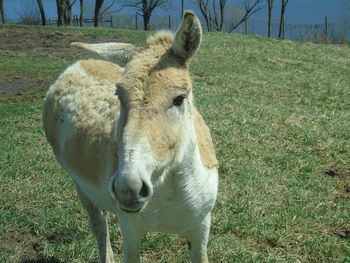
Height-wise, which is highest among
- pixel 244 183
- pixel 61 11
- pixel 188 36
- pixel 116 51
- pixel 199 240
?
pixel 61 11

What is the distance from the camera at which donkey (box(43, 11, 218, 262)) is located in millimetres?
2576

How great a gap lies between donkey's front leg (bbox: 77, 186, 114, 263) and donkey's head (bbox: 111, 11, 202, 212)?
160cm

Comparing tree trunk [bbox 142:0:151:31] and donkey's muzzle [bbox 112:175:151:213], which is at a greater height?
tree trunk [bbox 142:0:151:31]

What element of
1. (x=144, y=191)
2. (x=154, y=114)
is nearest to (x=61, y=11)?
(x=154, y=114)

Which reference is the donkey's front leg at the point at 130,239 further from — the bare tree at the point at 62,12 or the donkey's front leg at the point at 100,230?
the bare tree at the point at 62,12

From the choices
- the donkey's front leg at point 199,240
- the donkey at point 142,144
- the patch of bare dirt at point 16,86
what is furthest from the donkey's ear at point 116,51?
the patch of bare dirt at point 16,86

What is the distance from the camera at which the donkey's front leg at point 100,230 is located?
433cm

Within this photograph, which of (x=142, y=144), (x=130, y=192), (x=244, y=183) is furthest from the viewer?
(x=244, y=183)

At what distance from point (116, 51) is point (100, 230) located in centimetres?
174

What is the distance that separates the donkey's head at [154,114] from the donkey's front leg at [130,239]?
62 centimetres

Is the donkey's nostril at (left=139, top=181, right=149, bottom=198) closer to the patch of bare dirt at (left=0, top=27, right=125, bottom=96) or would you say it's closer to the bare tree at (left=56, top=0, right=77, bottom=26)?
the patch of bare dirt at (left=0, top=27, right=125, bottom=96)

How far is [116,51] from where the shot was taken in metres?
3.35

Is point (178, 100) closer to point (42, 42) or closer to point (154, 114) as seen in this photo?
point (154, 114)

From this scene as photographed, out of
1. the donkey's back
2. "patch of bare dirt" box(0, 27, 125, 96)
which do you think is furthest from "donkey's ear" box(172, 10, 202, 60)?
"patch of bare dirt" box(0, 27, 125, 96)
